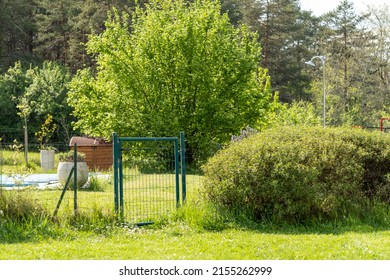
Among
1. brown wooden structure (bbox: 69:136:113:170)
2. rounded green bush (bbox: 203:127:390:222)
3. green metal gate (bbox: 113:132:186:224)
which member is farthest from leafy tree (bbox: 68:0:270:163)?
rounded green bush (bbox: 203:127:390:222)

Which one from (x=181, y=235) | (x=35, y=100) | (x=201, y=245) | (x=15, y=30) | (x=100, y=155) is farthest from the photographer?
(x=15, y=30)

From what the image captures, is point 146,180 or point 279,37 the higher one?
point 279,37

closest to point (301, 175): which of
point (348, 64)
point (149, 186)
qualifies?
point (149, 186)

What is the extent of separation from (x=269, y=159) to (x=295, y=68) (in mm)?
34023

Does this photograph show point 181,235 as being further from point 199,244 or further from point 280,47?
point 280,47

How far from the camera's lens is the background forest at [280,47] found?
36.5 meters

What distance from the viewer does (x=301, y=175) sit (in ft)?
28.7

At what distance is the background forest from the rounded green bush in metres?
24.9

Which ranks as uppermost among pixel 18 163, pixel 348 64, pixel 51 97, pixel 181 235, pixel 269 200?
pixel 348 64

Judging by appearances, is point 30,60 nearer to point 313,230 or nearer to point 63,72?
point 63,72

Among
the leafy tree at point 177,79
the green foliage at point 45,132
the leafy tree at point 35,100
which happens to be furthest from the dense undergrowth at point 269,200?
the leafy tree at point 35,100

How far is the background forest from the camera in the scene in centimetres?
3647

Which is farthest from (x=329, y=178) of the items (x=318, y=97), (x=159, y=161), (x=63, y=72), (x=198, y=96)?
(x=318, y=97)

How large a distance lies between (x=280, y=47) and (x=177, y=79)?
24091mm
